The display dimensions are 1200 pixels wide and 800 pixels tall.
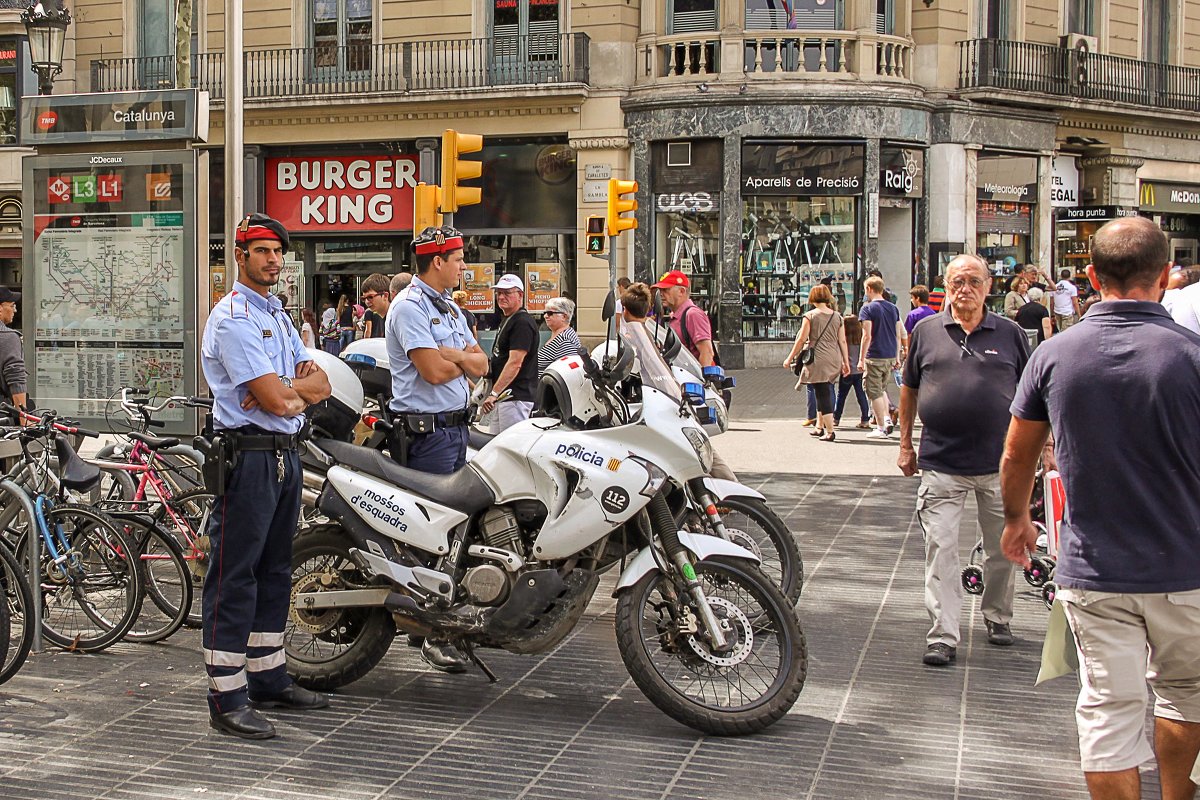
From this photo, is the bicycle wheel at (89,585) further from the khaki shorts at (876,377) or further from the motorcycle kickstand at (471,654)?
the khaki shorts at (876,377)

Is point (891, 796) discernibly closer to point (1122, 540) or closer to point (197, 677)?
point (1122, 540)

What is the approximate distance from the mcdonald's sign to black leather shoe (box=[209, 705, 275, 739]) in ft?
91.6

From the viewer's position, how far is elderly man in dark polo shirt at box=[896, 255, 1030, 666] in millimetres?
6570

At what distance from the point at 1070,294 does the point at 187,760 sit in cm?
2153

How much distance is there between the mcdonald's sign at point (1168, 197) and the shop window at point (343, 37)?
16014mm

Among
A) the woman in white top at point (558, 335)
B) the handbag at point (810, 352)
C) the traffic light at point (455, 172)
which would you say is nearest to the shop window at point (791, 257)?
the handbag at point (810, 352)

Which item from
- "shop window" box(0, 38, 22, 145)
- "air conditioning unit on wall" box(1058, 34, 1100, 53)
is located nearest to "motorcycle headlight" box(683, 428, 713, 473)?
"air conditioning unit on wall" box(1058, 34, 1100, 53)

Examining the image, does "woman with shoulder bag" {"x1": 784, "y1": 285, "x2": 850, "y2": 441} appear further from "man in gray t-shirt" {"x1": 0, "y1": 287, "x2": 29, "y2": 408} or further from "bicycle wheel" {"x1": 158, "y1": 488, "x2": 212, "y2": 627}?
"bicycle wheel" {"x1": 158, "y1": 488, "x2": 212, "y2": 627}

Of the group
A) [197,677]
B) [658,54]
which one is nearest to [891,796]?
[197,677]

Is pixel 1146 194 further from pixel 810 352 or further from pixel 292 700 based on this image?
pixel 292 700

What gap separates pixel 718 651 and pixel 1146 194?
27520 mm

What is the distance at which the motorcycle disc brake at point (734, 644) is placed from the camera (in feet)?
17.8

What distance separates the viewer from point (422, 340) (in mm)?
6641

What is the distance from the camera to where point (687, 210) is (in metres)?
25.7
